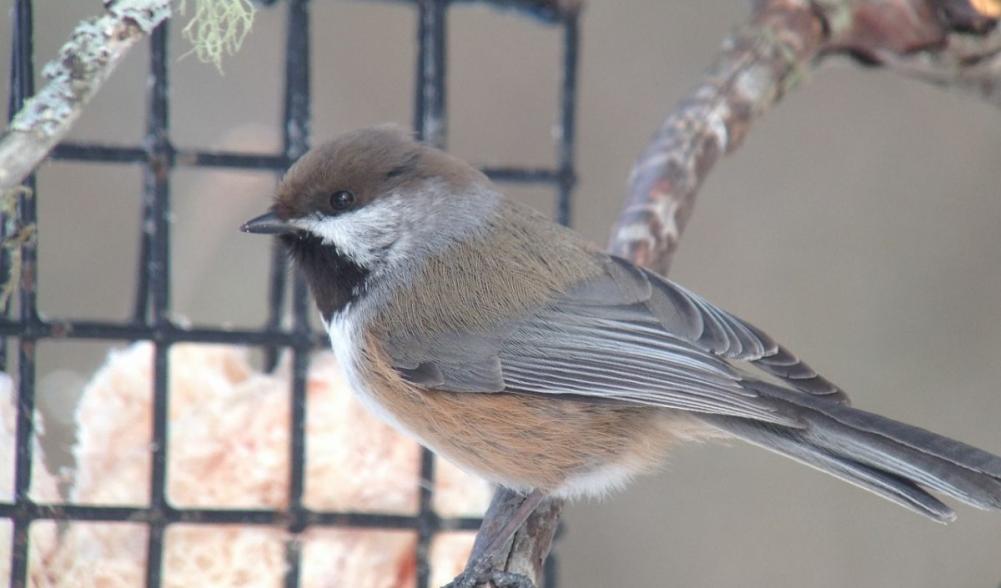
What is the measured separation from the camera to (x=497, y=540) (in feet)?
7.25

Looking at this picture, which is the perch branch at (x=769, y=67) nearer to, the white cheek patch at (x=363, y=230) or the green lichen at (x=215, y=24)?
the white cheek patch at (x=363, y=230)

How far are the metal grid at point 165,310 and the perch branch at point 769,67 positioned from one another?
0.25 m

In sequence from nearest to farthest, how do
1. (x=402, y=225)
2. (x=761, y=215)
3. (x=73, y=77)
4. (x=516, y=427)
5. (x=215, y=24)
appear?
(x=73, y=77) < (x=215, y=24) < (x=516, y=427) < (x=402, y=225) < (x=761, y=215)

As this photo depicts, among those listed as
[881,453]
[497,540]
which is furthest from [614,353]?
[881,453]

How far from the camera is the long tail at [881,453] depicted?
1985mm

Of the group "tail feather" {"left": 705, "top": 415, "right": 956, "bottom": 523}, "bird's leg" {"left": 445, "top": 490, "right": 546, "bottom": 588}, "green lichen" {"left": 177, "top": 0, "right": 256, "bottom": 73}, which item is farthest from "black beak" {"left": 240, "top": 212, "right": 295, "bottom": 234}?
"tail feather" {"left": 705, "top": 415, "right": 956, "bottom": 523}

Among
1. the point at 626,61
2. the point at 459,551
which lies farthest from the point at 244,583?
the point at 626,61

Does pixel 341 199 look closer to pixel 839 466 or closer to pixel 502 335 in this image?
pixel 502 335

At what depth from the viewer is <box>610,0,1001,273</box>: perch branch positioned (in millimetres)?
2543

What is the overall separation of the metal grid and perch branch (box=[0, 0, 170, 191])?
0.62 meters

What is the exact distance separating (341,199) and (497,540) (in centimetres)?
63

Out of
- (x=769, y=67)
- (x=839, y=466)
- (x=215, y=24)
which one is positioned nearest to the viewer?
(x=215, y=24)

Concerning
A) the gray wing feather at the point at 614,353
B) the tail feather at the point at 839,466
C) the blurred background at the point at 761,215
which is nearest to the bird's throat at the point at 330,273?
the gray wing feather at the point at 614,353

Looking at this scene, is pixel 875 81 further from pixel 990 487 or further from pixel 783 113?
pixel 990 487
